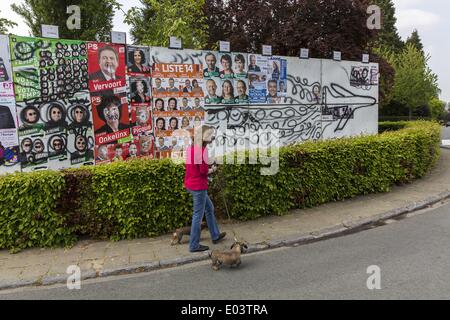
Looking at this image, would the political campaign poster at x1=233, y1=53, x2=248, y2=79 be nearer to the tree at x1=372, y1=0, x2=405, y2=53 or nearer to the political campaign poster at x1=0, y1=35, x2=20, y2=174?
the political campaign poster at x1=0, y1=35, x2=20, y2=174

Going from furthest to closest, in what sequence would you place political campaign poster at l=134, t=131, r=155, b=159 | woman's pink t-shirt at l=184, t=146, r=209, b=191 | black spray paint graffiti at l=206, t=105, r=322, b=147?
black spray paint graffiti at l=206, t=105, r=322, b=147 < political campaign poster at l=134, t=131, r=155, b=159 < woman's pink t-shirt at l=184, t=146, r=209, b=191

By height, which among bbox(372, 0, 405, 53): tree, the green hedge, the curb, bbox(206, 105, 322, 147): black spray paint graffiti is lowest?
the curb

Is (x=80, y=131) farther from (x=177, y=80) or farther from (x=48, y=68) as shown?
(x=177, y=80)

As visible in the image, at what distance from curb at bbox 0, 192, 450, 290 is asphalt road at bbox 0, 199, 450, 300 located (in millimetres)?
126

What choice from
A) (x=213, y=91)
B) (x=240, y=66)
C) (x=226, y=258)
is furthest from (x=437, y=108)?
(x=226, y=258)

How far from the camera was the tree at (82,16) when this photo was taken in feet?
53.0

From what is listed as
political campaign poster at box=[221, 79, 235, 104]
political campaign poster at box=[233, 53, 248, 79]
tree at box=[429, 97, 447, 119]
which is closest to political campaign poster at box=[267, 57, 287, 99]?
political campaign poster at box=[233, 53, 248, 79]

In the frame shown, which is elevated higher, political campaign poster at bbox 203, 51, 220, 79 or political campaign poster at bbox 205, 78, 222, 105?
political campaign poster at bbox 203, 51, 220, 79

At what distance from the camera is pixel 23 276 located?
4910mm

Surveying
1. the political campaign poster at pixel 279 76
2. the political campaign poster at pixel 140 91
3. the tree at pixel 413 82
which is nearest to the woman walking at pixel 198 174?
the political campaign poster at pixel 140 91

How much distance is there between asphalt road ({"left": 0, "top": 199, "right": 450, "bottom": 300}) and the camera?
416 cm

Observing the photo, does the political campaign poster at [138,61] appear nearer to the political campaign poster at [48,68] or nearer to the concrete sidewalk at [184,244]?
the political campaign poster at [48,68]

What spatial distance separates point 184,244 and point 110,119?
4266mm
